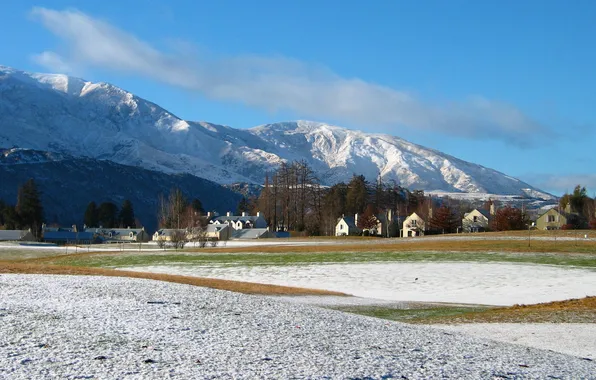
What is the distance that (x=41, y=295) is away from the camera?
57.8ft

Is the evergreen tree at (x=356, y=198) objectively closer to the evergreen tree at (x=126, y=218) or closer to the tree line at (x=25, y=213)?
the evergreen tree at (x=126, y=218)

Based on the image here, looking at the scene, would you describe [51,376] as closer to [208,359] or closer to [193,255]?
[208,359]

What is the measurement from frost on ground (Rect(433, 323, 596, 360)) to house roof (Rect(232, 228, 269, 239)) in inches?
4469

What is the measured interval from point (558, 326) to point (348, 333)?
882cm

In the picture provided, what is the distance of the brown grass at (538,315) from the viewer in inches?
855

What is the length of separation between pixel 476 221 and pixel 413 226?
16313 mm

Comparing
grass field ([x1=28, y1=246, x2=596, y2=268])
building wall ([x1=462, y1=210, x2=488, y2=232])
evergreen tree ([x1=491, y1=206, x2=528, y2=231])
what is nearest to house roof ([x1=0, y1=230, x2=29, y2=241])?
grass field ([x1=28, y1=246, x2=596, y2=268])

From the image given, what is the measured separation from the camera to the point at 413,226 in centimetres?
13425

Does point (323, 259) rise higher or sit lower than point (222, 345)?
lower

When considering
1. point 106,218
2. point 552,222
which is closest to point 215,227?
point 106,218

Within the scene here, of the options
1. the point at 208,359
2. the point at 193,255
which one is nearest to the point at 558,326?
the point at 208,359

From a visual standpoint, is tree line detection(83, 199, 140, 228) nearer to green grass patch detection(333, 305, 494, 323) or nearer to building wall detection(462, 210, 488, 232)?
building wall detection(462, 210, 488, 232)

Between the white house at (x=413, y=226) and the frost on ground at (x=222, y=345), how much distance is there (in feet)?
372

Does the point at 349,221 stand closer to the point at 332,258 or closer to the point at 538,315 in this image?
the point at 332,258
